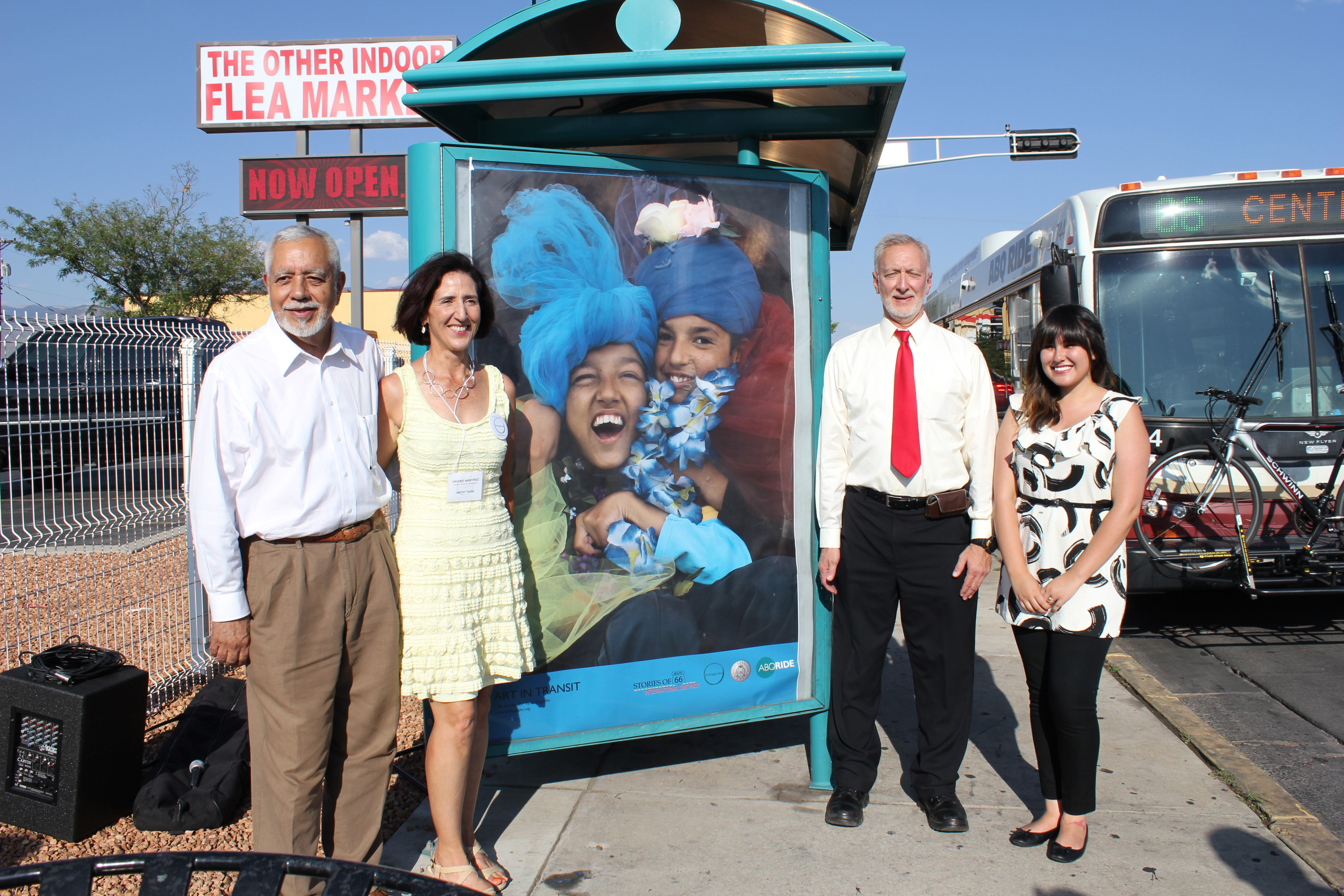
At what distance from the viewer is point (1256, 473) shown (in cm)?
577

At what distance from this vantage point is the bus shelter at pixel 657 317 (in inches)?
119

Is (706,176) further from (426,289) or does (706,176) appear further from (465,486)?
(465,486)

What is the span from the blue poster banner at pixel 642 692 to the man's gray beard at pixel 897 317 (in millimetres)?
1319

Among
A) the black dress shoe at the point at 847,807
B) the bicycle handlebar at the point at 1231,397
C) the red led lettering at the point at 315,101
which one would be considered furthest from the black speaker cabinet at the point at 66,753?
the red led lettering at the point at 315,101

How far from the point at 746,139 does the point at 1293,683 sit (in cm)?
444

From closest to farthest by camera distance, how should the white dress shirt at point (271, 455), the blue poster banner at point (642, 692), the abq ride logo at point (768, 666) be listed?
the white dress shirt at point (271, 455) → the blue poster banner at point (642, 692) → the abq ride logo at point (768, 666)

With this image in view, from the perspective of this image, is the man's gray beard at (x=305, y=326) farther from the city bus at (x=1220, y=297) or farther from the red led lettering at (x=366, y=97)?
the red led lettering at (x=366, y=97)

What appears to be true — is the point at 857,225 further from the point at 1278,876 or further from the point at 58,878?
the point at 58,878

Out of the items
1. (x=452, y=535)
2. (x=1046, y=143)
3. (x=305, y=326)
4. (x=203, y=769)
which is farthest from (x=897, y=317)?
(x=1046, y=143)

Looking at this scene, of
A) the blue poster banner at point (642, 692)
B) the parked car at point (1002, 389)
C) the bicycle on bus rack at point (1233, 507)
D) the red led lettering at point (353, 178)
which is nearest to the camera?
the blue poster banner at point (642, 692)

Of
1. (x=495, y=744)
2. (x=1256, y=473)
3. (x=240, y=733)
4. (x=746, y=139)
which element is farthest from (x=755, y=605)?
(x=1256, y=473)

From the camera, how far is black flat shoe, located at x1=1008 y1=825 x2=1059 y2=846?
3199 mm

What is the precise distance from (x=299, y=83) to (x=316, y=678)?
9.52m

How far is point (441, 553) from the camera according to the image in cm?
273
